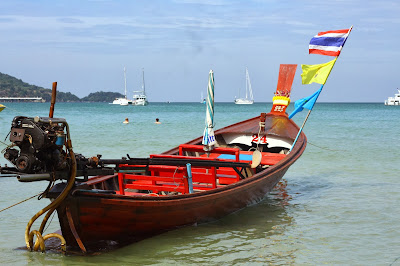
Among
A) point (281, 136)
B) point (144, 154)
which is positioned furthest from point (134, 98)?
point (281, 136)

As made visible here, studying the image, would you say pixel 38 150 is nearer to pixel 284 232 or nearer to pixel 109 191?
pixel 109 191

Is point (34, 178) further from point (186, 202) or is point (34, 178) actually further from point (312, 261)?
point (312, 261)

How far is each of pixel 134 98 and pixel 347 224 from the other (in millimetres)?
121900

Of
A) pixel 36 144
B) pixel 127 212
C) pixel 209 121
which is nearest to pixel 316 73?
pixel 209 121

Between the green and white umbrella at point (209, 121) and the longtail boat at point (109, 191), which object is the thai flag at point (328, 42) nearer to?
the green and white umbrella at point (209, 121)

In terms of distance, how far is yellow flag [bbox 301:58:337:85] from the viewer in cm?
1313

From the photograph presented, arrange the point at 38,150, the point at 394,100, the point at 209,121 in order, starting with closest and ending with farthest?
the point at 38,150, the point at 209,121, the point at 394,100

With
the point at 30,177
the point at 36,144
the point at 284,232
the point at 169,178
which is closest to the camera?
the point at 36,144

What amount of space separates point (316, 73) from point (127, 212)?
24.1 ft

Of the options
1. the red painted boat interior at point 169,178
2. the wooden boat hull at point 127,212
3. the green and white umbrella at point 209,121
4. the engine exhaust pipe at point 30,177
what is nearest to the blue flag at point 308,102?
the green and white umbrella at point 209,121

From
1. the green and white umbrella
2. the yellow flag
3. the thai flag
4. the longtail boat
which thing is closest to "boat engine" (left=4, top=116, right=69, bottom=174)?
the longtail boat

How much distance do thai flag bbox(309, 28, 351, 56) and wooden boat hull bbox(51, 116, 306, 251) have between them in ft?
15.3

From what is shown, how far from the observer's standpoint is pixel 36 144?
7.02 meters

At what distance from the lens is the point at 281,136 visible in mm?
15195
